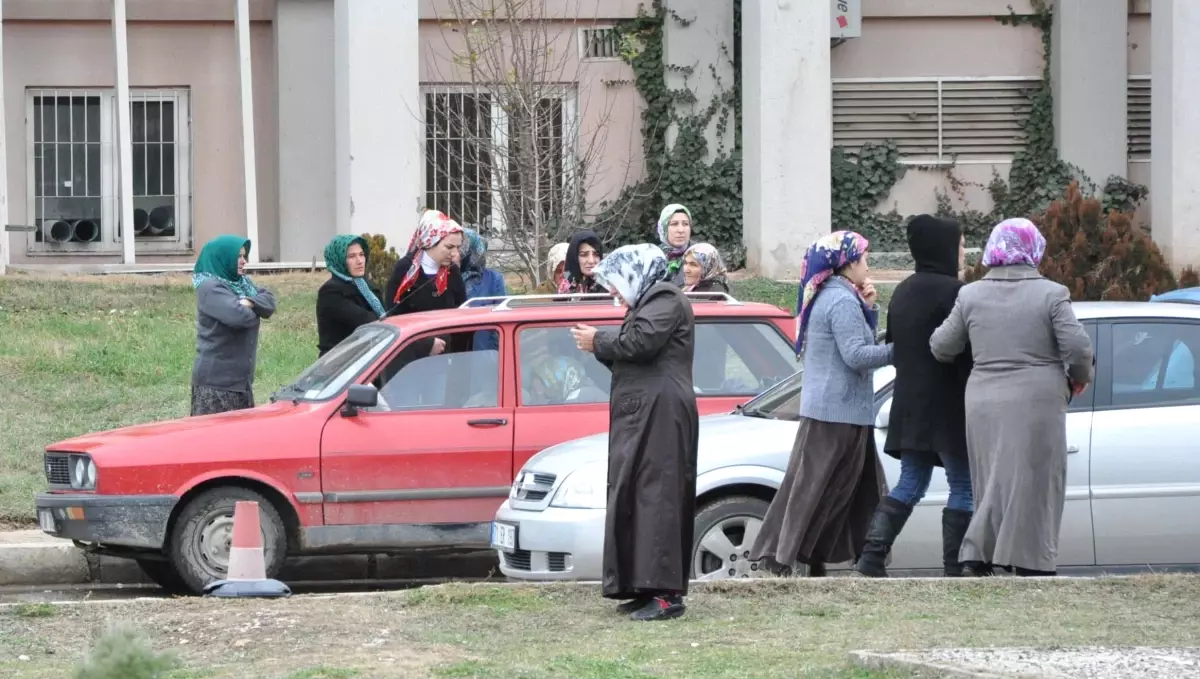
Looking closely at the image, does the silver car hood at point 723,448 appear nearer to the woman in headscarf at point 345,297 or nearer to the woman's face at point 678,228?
the woman's face at point 678,228

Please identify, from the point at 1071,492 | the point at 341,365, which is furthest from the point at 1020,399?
the point at 341,365

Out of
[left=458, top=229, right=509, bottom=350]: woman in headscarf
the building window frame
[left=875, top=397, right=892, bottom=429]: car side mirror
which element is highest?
the building window frame

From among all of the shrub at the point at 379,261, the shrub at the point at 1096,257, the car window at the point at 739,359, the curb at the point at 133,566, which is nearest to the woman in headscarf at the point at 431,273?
the curb at the point at 133,566

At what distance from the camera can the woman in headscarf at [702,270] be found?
10766 millimetres

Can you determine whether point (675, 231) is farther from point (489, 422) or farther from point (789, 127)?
point (789, 127)

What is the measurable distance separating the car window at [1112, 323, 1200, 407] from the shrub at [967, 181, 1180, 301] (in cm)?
514

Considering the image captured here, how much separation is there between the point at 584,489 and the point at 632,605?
1164mm

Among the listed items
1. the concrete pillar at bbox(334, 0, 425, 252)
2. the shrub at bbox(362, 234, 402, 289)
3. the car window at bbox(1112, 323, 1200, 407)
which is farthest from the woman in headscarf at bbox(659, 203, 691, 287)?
the concrete pillar at bbox(334, 0, 425, 252)

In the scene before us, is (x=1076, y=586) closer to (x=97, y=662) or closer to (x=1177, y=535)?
(x=1177, y=535)

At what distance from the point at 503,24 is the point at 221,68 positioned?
377 cm

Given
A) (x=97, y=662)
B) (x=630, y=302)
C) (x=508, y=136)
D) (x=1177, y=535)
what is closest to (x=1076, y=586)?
(x=1177, y=535)

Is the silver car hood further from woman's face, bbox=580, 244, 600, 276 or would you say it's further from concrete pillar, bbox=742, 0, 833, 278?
concrete pillar, bbox=742, 0, 833, 278

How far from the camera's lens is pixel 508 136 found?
1805 cm

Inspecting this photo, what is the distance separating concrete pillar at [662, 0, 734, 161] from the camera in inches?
845
